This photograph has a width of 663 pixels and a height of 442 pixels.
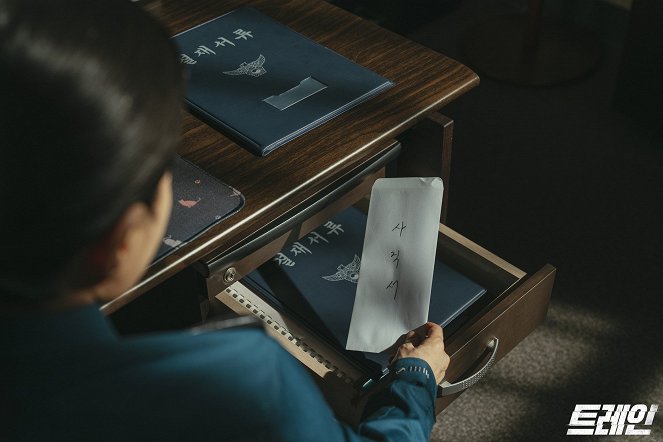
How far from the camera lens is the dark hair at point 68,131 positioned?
52cm

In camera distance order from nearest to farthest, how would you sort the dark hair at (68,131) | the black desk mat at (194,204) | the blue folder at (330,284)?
the dark hair at (68,131) → the black desk mat at (194,204) → the blue folder at (330,284)

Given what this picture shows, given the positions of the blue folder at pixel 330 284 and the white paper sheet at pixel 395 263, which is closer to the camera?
the white paper sheet at pixel 395 263

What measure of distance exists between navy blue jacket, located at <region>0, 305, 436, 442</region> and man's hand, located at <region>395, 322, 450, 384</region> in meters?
0.52

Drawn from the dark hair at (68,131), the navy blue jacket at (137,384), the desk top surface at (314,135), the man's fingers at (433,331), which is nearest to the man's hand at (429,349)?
the man's fingers at (433,331)

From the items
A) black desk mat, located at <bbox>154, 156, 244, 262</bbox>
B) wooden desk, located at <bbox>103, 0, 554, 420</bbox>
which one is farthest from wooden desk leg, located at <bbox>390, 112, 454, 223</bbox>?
black desk mat, located at <bbox>154, 156, 244, 262</bbox>

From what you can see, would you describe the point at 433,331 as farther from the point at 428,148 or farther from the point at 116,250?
the point at 116,250

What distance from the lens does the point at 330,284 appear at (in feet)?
4.66

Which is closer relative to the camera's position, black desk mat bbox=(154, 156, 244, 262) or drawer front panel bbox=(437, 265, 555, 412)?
black desk mat bbox=(154, 156, 244, 262)

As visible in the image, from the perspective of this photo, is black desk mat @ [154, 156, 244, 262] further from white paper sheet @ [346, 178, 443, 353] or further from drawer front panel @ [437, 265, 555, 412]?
drawer front panel @ [437, 265, 555, 412]

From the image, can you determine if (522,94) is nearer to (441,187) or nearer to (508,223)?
(508,223)

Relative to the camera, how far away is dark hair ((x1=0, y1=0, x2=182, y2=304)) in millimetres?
521

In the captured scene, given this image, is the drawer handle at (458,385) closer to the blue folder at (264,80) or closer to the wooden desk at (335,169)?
the wooden desk at (335,169)

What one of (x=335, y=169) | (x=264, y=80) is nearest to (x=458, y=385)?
(x=335, y=169)

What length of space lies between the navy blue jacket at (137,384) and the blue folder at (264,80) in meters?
0.64
